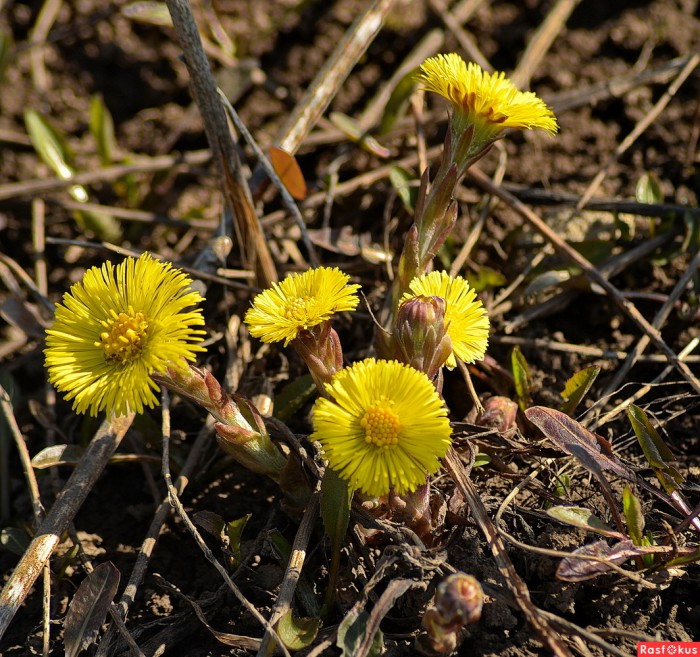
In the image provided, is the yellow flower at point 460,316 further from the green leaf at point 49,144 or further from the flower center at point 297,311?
the green leaf at point 49,144

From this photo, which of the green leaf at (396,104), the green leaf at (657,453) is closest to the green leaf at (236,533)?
the green leaf at (657,453)

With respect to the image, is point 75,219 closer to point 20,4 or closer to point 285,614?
point 20,4

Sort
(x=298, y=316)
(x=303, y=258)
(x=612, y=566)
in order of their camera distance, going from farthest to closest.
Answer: (x=303, y=258) < (x=298, y=316) < (x=612, y=566)

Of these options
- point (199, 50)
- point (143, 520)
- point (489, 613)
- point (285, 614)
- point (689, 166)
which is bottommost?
point (143, 520)

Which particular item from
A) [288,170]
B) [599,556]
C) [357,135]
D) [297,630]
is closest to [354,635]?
[297,630]

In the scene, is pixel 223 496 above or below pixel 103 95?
below

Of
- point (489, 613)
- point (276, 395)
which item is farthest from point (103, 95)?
point (489, 613)

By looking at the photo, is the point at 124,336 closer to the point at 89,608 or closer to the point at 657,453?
the point at 89,608
